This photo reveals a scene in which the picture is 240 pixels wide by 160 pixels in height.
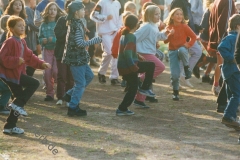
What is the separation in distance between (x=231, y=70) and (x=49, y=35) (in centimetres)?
384

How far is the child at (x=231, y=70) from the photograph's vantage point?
366 inches

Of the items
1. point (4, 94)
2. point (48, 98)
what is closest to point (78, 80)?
point (4, 94)

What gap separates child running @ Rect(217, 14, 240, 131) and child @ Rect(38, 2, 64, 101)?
11.9 ft

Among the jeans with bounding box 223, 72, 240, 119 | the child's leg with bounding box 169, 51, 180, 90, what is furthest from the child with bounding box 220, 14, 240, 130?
the child's leg with bounding box 169, 51, 180, 90

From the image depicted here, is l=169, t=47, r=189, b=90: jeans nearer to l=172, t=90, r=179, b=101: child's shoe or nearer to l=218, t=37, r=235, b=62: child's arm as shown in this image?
l=172, t=90, r=179, b=101: child's shoe

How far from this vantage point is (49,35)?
11.8 meters

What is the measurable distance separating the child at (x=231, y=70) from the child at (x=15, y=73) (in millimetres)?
2605

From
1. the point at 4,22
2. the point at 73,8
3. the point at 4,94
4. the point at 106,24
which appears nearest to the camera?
the point at 73,8

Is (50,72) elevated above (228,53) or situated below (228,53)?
below

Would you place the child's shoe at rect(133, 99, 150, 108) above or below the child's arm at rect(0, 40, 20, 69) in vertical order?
below

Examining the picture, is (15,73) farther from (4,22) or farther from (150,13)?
(150,13)

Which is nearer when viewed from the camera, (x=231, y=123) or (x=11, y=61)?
(x=11, y=61)

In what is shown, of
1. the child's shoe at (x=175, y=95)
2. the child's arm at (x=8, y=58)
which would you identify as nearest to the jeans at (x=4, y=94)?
the child's arm at (x=8, y=58)

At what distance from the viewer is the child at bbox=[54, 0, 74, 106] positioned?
1112cm
